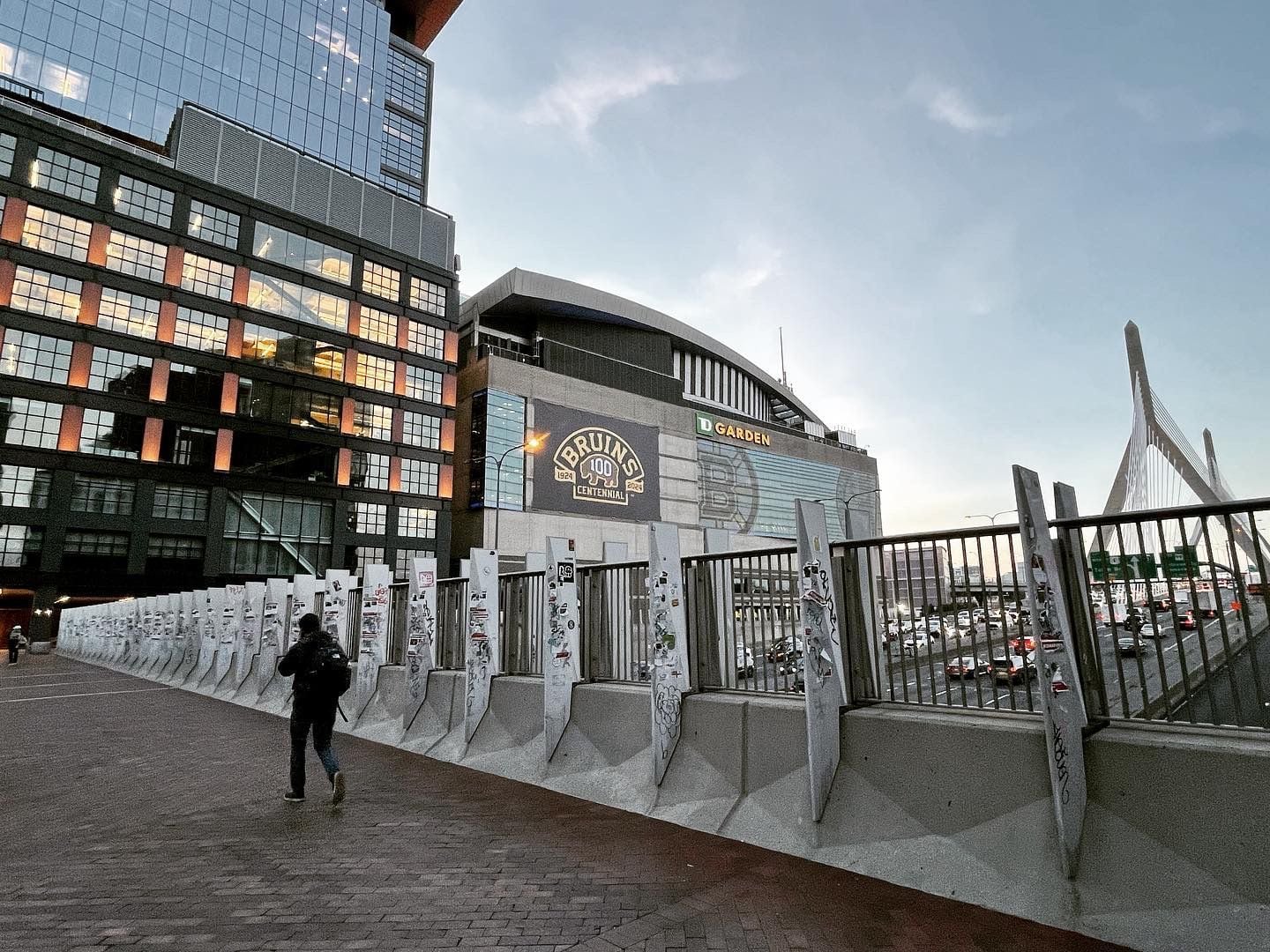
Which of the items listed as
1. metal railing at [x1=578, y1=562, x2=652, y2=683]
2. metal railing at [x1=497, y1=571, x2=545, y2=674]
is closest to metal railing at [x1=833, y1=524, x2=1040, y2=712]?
metal railing at [x1=578, y1=562, x2=652, y2=683]

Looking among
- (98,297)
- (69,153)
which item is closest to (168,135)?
(69,153)

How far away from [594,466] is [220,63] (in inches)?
1852

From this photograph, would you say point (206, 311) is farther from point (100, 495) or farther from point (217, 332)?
point (100, 495)

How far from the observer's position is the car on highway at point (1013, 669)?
499cm

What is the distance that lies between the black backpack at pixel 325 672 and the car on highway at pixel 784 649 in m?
4.41

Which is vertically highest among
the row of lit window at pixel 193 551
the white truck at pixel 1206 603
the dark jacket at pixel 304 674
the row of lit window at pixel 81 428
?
the row of lit window at pixel 81 428

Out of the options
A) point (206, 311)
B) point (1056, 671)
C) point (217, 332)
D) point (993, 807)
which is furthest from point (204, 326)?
point (1056, 671)

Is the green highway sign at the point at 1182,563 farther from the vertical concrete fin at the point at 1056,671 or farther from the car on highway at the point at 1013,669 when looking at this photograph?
the car on highway at the point at 1013,669

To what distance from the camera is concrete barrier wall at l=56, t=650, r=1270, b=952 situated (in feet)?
12.5

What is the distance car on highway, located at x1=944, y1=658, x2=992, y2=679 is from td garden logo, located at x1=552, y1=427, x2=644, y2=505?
6256 cm

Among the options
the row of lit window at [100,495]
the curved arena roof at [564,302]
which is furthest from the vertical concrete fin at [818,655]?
the curved arena roof at [564,302]

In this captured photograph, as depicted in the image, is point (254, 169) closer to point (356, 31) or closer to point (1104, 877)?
point (356, 31)

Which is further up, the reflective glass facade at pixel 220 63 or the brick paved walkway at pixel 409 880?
the reflective glass facade at pixel 220 63

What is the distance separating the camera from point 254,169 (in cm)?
Answer: 5212
